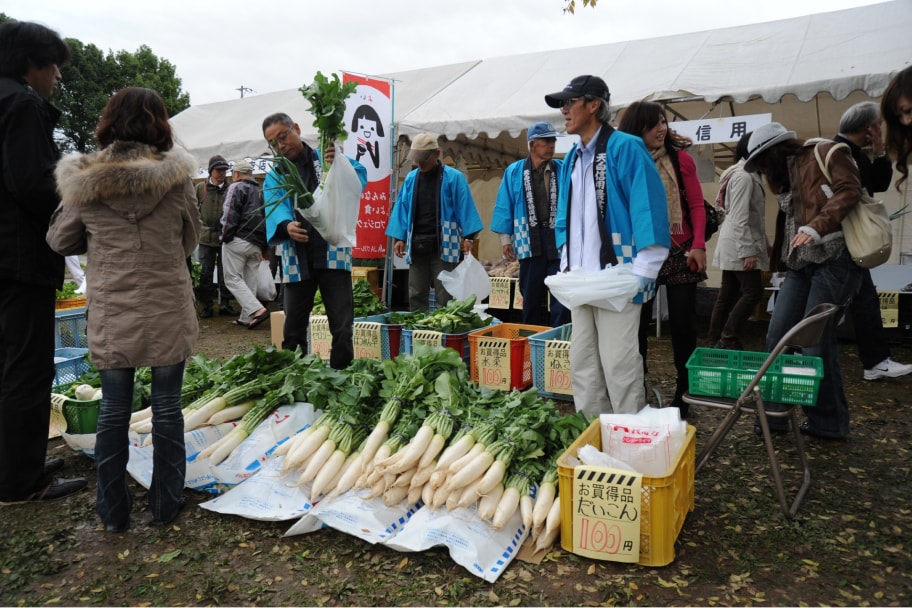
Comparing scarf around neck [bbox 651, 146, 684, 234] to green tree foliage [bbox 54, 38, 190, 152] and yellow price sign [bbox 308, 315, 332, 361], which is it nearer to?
yellow price sign [bbox 308, 315, 332, 361]

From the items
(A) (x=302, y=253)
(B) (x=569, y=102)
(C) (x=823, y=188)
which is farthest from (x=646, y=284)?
(A) (x=302, y=253)

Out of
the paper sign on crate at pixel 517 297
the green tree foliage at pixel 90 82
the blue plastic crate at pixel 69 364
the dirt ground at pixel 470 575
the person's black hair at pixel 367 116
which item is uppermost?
the green tree foliage at pixel 90 82

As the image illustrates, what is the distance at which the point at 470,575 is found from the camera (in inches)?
93.5

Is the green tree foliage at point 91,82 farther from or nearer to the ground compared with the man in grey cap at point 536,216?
farther from the ground

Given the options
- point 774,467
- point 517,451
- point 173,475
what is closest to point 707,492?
point 774,467

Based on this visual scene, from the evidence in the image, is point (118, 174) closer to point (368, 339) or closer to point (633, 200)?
point (633, 200)

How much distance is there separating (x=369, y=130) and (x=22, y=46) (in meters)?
4.49

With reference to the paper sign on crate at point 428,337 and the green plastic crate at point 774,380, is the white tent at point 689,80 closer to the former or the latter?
the paper sign on crate at point 428,337

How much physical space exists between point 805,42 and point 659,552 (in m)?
6.78

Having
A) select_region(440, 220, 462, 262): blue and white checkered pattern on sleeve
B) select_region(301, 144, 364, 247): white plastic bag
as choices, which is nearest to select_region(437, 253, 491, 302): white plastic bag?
select_region(440, 220, 462, 262): blue and white checkered pattern on sleeve

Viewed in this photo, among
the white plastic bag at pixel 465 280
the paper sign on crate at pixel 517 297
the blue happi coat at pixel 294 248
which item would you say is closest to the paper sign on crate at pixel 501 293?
the paper sign on crate at pixel 517 297

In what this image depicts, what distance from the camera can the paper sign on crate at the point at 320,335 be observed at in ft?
19.7

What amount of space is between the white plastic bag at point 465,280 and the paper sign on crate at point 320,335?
126 centimetres

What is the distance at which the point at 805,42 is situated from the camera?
6.92 metres
